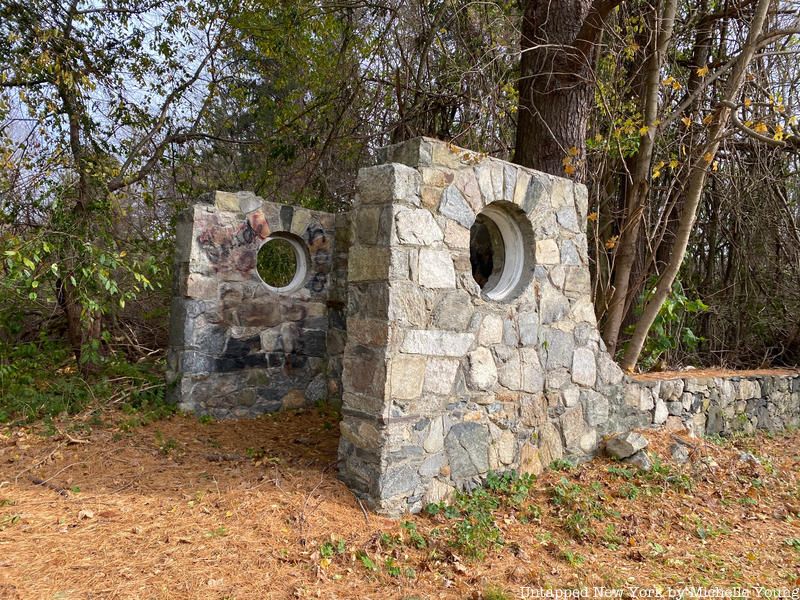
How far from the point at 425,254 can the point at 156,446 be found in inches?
102

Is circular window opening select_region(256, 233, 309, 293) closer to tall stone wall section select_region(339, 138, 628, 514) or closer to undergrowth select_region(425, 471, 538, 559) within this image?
tall stone wall section select_region(339, 138, 628, 514)

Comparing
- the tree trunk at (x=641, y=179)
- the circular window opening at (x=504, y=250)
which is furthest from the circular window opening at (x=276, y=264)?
the tree trunk at (x=641, y=179)

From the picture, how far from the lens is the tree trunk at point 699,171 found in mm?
5090

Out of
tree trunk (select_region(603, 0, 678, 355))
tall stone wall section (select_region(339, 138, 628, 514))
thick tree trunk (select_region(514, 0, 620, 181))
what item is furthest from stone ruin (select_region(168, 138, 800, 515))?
thick tree trunk (select_region(514, 0, 620, 181))

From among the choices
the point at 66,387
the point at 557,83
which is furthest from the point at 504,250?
the point at 66,387

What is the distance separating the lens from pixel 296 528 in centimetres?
309

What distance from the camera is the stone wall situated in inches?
200

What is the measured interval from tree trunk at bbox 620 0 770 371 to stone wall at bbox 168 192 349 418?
3.08 m

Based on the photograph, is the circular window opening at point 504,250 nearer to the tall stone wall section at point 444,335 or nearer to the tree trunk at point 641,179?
the tall stone wall section at point 444,335

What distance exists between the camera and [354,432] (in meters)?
3.48

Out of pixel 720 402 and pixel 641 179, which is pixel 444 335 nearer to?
pixel 641 179

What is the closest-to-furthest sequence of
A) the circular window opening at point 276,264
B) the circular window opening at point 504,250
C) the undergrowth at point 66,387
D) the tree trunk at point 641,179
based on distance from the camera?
the circular window opening at point 504,250 → the undergrowth at point 66,387 → the tree trunk at point 641,179 → the circular window opening at point 276,264

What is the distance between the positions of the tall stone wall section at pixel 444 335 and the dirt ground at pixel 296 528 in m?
0.31

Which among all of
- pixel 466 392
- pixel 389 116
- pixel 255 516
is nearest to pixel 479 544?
pixel 466 392
